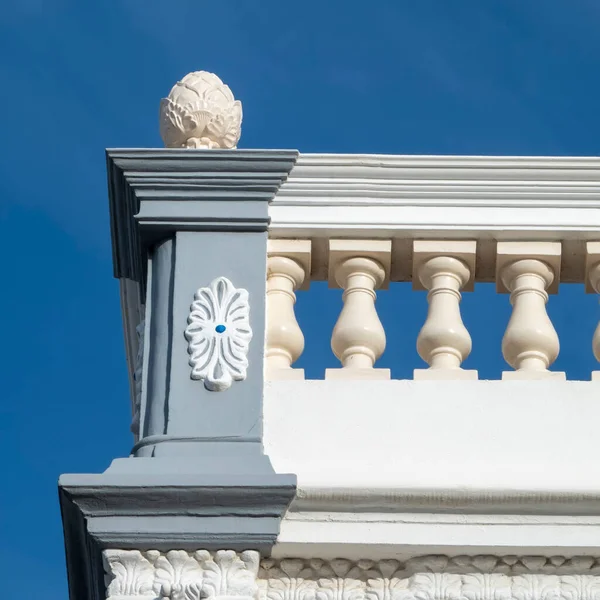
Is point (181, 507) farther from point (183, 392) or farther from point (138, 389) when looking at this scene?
point (138, 389)

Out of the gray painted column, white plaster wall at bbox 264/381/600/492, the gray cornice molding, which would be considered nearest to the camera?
the gray painted column

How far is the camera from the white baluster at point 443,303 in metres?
7.23

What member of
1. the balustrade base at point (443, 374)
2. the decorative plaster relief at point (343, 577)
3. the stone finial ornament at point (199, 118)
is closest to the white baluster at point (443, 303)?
the balustrade base at point (443, 374)

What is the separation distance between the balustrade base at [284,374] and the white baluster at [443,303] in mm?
439

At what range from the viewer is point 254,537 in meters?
6.63

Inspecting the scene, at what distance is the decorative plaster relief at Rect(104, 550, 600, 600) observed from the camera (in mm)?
6574

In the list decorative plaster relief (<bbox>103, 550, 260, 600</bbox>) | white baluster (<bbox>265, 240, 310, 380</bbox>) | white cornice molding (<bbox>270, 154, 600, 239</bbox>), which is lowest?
decorative plaster relief (<bbox>103, 550, 260, 600</bbox>)

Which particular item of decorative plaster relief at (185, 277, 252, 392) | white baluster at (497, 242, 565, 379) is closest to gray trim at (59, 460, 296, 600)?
decorative plaster relief at (185, 277, 252, 392)

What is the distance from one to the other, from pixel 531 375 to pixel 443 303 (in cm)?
52

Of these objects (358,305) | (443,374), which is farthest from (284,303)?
(443,374)

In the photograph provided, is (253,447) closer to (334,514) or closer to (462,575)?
(334,514)

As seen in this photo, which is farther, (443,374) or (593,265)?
(593,265)

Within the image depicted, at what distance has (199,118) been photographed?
7719 mm

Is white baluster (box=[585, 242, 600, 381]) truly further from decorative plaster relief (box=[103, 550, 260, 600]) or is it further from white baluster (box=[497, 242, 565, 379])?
decorative plaster relief (box=[103, 550, 260, 600])
